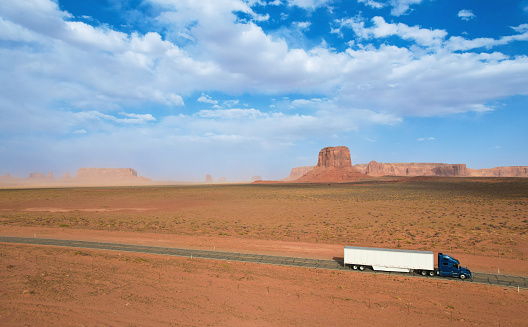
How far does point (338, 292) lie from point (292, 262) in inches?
221

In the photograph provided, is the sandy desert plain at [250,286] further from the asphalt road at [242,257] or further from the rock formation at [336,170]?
the rock formation at [336,170]

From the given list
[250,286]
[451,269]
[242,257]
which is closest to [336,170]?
[242,257]

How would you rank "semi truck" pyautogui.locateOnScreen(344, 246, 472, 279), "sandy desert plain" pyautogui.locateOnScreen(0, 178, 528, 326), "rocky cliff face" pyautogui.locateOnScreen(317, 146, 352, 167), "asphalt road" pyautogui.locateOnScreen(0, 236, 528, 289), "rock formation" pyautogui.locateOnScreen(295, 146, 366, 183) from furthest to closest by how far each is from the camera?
"rocky cliff face" pyautogui.locateOnScreen(317, 146, 352, 167)
"rock formation" pyautogui.locateOnScreen(295, 146, 366, 183)
"semi truck" pyautogui.locateOnScreen(344, 246, 472, 279)
"asphalt road" pyautogui.locateOnScreen(0, 236, 528, 289)
"sandy desert plain" pyautogui.locateOnScreen(0, 178, 528, 326)

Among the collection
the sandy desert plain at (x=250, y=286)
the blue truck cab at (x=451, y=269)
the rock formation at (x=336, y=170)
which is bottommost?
the sandy desert plain at (x=250, y=286)

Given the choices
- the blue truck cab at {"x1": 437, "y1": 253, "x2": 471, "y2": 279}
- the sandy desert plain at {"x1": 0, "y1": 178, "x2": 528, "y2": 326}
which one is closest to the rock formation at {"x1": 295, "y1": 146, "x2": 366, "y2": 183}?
the sandy desert plain at {"x1": 0, "y1": 178, "x2": 528, "y2": 326}

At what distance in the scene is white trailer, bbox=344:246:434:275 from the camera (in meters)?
17.6

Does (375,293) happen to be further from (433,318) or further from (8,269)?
(8,269)

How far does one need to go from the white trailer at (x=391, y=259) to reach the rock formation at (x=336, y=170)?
157 metres

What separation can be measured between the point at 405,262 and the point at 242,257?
1093 cm

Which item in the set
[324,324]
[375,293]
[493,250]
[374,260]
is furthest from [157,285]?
[493,250]

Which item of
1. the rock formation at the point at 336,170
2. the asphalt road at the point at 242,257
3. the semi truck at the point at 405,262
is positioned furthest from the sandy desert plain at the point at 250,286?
the rock formation at the point at 336,170

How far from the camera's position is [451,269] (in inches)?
681

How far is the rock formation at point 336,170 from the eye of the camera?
176m

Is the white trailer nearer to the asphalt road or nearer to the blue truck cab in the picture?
the asphalt road
